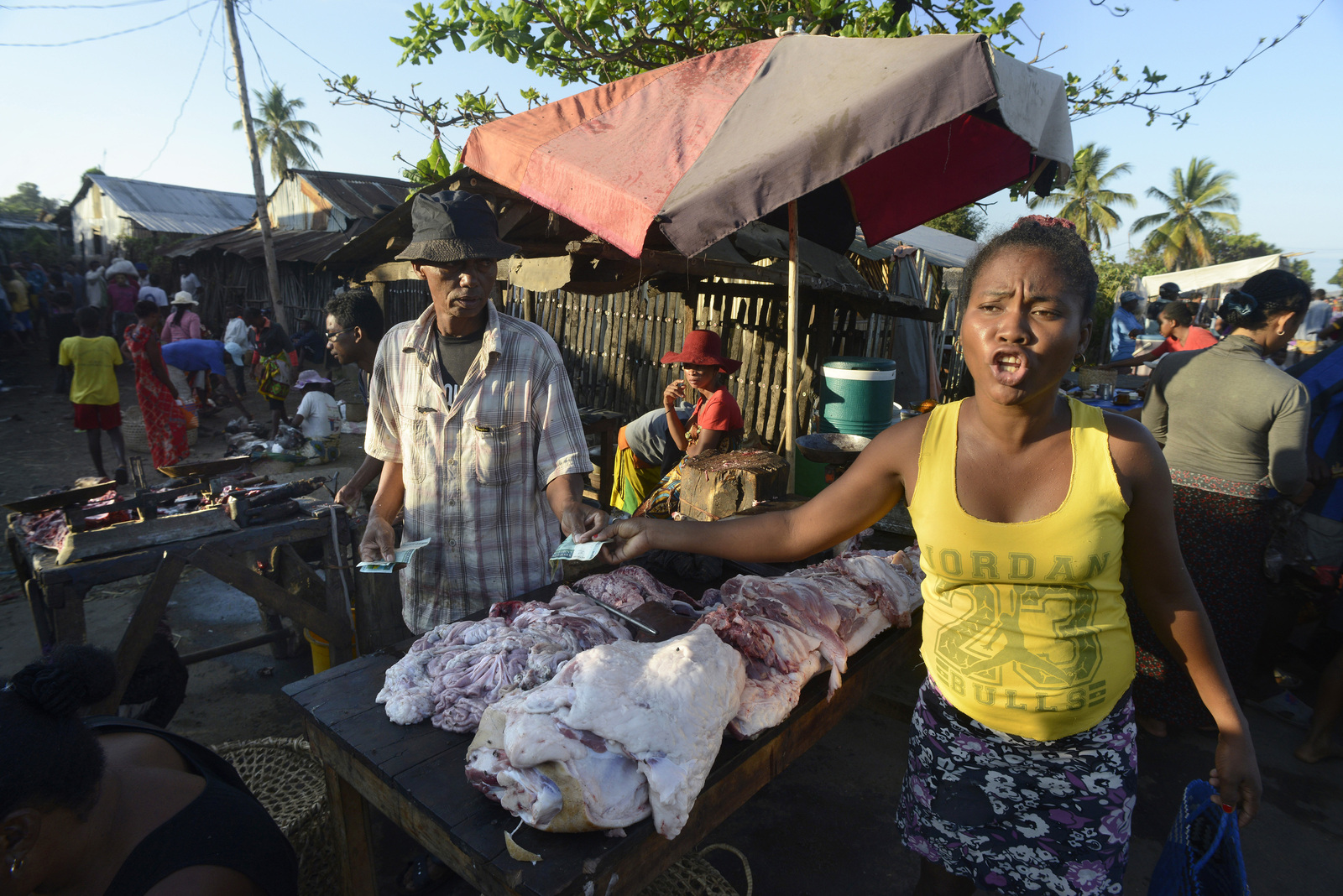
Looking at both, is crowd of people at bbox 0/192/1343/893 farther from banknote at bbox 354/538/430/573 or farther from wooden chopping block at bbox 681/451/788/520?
wooden chopping block at bbox 681/451/788/520

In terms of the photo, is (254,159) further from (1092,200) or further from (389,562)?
(1092,200)

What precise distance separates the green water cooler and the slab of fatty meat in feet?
13.5

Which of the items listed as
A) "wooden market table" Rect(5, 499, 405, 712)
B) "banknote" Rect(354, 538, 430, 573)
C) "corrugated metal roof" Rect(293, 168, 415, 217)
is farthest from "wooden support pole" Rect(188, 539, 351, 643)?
"corrugated metal roof" Rect(293, 168, 415, 217)

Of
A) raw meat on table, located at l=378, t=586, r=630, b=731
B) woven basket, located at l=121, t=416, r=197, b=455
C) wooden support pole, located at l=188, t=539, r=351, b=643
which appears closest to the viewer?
raw meat on table, located at l=378, t=586, r=630, b=731

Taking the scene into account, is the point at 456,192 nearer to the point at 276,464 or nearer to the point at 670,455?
the point at 670,455

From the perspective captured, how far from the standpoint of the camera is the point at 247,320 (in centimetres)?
1423

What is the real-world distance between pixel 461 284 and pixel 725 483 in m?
2.14

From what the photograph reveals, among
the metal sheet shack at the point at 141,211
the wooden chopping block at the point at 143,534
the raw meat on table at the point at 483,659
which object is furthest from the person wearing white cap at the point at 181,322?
the metal sheet shack at the point at 141,211

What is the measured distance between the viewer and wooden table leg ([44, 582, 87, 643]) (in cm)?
297

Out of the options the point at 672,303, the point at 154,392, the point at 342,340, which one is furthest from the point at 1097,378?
the point at 154,392

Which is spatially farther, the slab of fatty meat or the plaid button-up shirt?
the plaid button-up shirt

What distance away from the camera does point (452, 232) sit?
8.35 ft

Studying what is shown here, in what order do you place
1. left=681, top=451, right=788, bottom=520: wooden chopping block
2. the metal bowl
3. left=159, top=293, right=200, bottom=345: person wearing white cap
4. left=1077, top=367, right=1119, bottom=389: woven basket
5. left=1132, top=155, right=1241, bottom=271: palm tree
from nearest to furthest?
left=681, top=451, right=788, bottom=520: wooden chopping block
the metal bowl
left=1077, top=367, right=1119, bottom=389: woven basket
left=159, top=293, right=200, bottom=345: person wearing white cap
left=1132, top=155, right=1241, bottom=271: palm tree

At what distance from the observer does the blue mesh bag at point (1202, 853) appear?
61.1 inches
